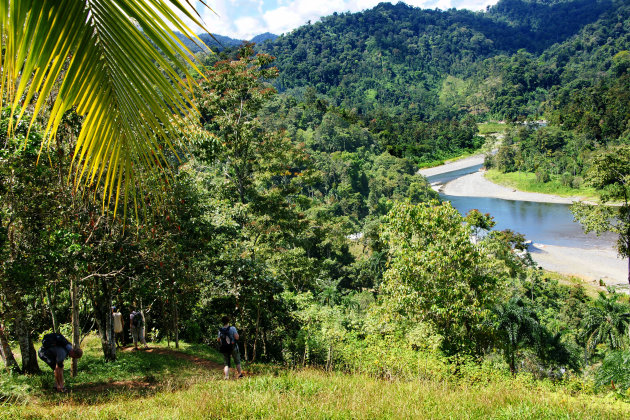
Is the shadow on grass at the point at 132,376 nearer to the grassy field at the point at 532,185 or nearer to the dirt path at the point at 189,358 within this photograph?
the dirt path at the point at 189,358

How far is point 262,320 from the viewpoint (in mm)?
10422

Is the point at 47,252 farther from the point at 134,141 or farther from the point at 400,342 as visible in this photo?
the point at 400,342

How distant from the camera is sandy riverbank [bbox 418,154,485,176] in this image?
79.6 meters

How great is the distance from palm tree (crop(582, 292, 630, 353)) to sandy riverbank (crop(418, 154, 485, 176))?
62.3 meters

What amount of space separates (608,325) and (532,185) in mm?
47296

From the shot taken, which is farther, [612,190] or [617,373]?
[612,190]

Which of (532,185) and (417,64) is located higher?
(417,64)

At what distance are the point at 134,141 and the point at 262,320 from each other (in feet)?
31.7

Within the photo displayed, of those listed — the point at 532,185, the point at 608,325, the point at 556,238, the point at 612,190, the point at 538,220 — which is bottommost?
the point at 608,325

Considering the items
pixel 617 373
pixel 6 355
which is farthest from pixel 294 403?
A: pixel 617 373

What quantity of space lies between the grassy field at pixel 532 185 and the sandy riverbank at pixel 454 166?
1030 cm

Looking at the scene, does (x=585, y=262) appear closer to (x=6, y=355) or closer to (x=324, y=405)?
(x=324, y=405)

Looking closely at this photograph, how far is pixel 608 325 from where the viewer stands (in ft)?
55.2

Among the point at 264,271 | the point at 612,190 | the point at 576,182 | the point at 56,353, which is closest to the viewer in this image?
the point at 56,353
